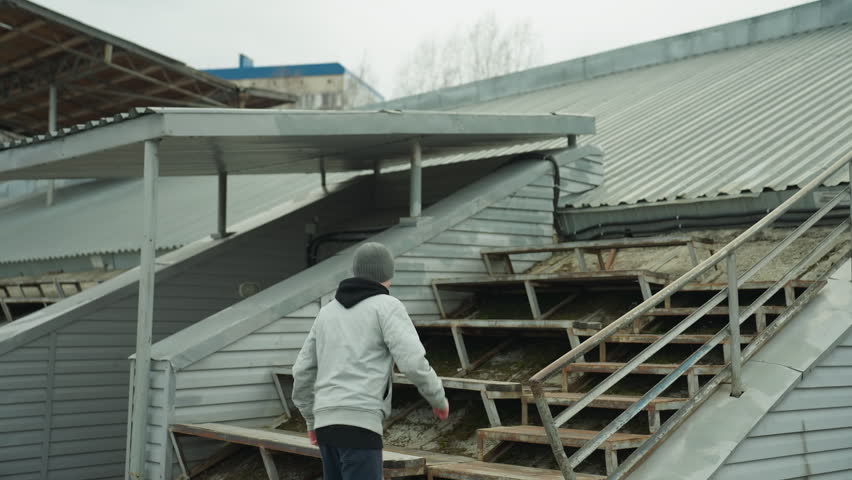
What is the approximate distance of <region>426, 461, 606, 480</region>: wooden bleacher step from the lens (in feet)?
14.5

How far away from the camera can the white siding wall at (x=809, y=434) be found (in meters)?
4.95

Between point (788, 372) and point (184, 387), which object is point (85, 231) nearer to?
point (184, 387)

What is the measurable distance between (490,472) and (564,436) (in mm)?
509

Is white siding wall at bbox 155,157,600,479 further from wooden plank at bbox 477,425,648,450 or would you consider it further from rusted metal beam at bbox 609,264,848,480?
rusted metal beam at bbox 609,264,848,480

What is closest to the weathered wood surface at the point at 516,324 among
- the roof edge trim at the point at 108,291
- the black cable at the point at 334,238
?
the black cable at the point at 334,238

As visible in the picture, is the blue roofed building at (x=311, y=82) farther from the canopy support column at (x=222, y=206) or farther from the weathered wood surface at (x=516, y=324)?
the weathered wood surface at (x=516, y=324)

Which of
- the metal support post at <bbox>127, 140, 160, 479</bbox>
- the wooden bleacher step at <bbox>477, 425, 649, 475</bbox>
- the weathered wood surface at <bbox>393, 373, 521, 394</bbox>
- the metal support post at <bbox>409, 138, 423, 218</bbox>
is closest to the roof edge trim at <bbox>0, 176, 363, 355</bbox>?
the metal support post at <bbox>127, 140, 160, 479</bbox>

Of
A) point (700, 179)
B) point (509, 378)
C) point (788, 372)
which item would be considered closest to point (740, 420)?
point (788, 372)

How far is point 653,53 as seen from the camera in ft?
48.0

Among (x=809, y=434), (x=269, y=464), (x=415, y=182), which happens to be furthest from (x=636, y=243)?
(x=269, y=464)

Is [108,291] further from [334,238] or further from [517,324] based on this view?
[517,324]

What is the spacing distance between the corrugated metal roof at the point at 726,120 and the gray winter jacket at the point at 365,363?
4.25 metres

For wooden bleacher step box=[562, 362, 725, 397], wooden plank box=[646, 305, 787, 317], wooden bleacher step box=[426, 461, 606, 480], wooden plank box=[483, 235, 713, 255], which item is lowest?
wooden bleacher step box=[426, 461, 606, 480]

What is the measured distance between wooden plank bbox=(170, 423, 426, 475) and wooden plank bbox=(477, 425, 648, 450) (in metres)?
0.54
